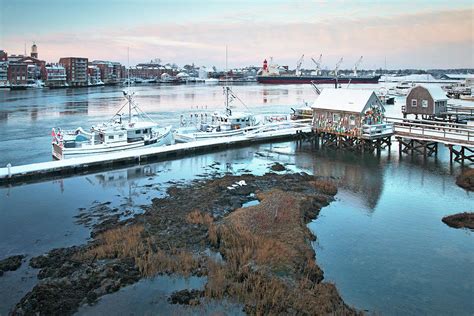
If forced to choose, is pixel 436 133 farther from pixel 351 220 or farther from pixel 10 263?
pixel 10 263

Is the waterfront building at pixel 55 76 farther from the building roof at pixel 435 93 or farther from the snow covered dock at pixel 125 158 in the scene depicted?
the building roof at pixel 435 93

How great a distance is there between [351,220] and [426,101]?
76.2ft

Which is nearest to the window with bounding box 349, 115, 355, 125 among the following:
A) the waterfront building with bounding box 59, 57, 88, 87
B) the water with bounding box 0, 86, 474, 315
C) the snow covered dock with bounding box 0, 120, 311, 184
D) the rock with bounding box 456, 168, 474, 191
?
the water with bounding box 0, 86, 474, 315

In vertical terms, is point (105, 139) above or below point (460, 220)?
above

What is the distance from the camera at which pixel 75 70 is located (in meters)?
A: 126

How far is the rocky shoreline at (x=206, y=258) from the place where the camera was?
32.4ft

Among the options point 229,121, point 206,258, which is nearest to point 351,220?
point 206,258

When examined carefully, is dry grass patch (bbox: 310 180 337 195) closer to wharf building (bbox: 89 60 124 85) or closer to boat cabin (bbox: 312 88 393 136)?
boat cabin (bbox: 312 88 393 136)

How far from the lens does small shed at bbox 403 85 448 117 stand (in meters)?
35.2

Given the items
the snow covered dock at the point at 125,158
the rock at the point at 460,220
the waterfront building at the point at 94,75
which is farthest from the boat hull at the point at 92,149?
the waterfront building at the point at 94,75

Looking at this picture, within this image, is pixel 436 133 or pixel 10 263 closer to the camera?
pixel 10 263

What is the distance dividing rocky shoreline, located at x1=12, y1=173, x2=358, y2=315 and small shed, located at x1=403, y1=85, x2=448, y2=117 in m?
21.8

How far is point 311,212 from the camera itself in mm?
16484

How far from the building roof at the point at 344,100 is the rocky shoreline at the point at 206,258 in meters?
12.2
